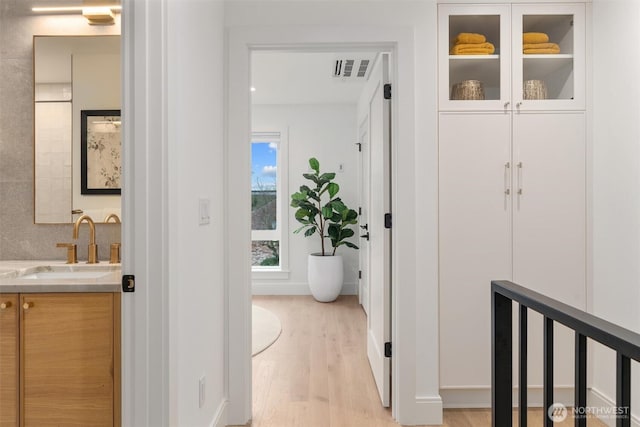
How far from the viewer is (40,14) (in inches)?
85.1

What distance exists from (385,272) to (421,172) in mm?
631

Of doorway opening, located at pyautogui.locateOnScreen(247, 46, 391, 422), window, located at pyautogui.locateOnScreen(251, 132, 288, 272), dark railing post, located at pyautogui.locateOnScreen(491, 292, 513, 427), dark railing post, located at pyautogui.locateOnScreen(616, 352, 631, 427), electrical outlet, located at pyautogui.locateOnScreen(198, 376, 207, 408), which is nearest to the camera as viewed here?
dark railing post, located at pyautogui.locateOnScreen(616, 352, 631, 427)

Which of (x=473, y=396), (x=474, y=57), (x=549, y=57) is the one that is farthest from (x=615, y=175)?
(x=473, y=396)

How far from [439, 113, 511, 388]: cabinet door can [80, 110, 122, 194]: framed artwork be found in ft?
6.03

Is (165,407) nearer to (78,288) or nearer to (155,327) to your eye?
(155,327)

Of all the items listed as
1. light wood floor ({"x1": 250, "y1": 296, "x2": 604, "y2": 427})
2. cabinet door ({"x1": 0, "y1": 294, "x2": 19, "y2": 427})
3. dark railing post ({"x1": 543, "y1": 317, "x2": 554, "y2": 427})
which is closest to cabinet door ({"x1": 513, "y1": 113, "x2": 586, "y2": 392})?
light wood floor ({"x1": 250, "y1": 296, "x2": 604, "y2": 427})

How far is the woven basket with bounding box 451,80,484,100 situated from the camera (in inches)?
92.3

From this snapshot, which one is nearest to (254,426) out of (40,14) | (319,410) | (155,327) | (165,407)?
(319,410)

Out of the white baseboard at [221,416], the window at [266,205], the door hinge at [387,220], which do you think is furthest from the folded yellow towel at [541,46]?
the window at [266,205]

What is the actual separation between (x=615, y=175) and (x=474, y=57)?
0.99 meters

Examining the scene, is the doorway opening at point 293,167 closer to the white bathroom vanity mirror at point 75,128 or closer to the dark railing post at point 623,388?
the white bathroom vanity mirror at point 75,128

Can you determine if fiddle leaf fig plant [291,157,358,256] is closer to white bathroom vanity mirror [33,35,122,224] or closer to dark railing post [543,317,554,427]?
white bathroom vanity mirror [33,35,122,224]

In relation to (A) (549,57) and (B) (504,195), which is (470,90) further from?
(B) (504,195)

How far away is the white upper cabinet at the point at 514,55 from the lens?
2301 mm
